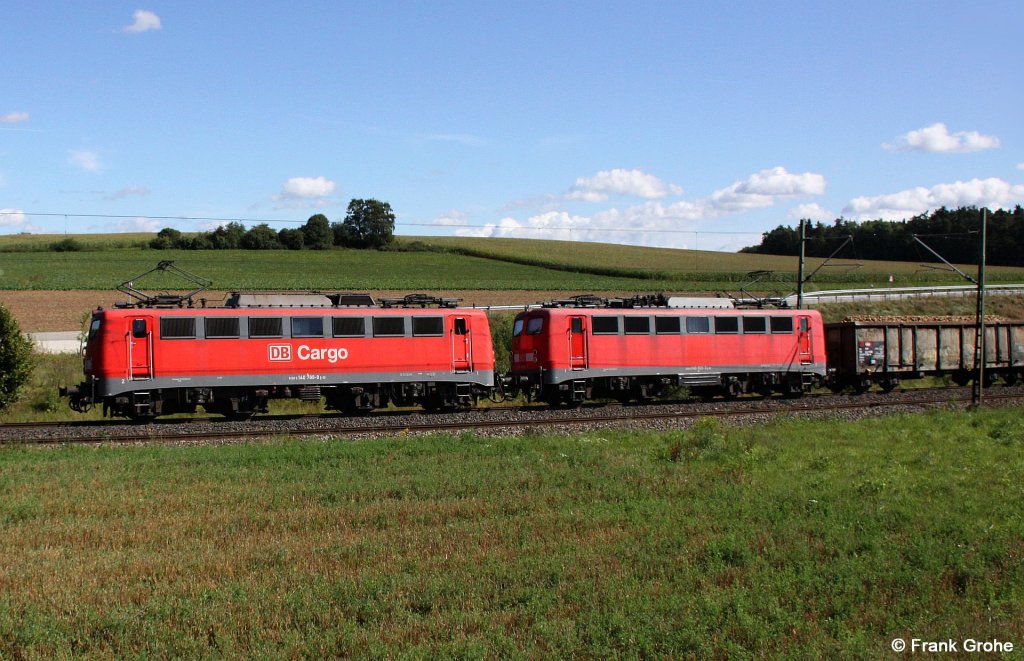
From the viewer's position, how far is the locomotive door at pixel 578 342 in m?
30.1

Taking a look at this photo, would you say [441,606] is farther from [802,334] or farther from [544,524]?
[802,334]

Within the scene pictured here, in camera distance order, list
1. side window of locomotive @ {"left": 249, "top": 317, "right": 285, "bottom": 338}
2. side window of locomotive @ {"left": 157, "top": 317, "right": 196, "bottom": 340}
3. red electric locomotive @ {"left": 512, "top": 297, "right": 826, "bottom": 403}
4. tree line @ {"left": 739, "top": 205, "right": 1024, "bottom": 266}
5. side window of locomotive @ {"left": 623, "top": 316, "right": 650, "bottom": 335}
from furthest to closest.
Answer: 1. tree line @ {"left": 739, "top": 205, "right": 1024, "bottom": 266}
2. side window of locomotive @ {"left": 623, "top": 316, "right": 650, "bottom": 335}
3. red electric locomotive @ {"left": 512, "top": 297, "right": 826, "bottom": 403}
4. side window of locomotive @ {"left": 249, "top": 317, "right": 285, "bottom": 338}
5. side window of locomotive @ {"left": 157, "top": 317, "right": 196, "bottom": 340}

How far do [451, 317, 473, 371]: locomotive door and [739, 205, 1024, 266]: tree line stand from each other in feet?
268

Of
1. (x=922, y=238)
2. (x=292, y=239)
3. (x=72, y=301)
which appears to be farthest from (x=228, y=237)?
(x=922, y=238)

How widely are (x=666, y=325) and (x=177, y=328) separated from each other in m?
16.8

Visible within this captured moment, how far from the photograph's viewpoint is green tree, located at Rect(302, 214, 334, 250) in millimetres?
93312

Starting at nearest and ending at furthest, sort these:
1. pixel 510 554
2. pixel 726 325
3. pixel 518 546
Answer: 1. pixel 510 554
2. pixel 518 546
3. pixel 726 325

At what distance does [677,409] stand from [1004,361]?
22259 millimetres

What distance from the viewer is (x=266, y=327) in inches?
1060

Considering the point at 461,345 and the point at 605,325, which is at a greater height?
the point at 605,325

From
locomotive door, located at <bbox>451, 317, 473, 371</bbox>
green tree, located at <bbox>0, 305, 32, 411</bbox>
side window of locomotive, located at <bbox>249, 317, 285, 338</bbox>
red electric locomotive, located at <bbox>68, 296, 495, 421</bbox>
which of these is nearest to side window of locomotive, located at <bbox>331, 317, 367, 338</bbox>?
red electric locomotive, located at <bbox>68, 296, 495, 421</bbox>

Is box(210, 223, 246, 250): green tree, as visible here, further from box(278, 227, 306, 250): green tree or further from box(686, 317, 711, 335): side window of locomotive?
box(686, 317, 711, 335): side window of locomotive

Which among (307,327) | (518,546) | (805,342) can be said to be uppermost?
(307,327)

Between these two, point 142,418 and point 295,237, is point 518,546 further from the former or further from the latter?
point 295,237
